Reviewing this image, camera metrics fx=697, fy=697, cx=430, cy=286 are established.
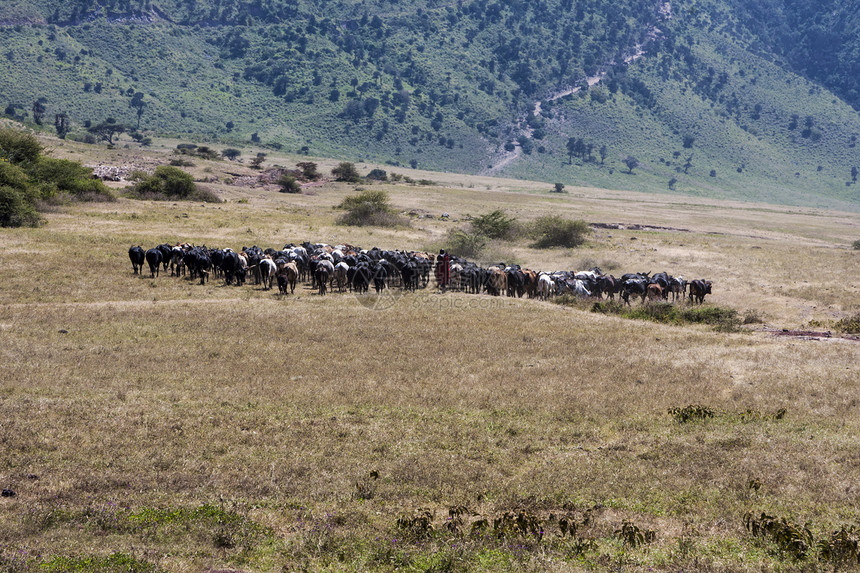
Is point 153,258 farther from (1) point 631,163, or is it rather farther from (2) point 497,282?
(1) point 631,163

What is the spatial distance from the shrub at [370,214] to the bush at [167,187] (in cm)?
1147

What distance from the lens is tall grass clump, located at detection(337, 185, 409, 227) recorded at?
160 ft

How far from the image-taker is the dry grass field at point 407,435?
7320 millimetres

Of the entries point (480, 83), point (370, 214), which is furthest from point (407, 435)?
point (480, 83)

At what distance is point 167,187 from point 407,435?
4637 centimetres

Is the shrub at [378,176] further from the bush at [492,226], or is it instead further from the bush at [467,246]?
the bush at [467,246]

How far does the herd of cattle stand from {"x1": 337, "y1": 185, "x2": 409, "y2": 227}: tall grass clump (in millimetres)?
18448

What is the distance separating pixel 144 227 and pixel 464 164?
365ft

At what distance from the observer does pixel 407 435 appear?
11023mm

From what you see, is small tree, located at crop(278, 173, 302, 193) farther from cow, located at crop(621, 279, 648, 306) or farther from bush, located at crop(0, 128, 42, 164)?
cow, located at crop(621, 279, 648, 306)

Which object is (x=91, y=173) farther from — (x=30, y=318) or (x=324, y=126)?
(x=324, y=126)

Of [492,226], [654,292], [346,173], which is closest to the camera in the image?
[654,292]

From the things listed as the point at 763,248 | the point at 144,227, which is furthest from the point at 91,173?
the point at 763,248

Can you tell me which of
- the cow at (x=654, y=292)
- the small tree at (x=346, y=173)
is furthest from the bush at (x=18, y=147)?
the small tree at (x=346, y=173)
